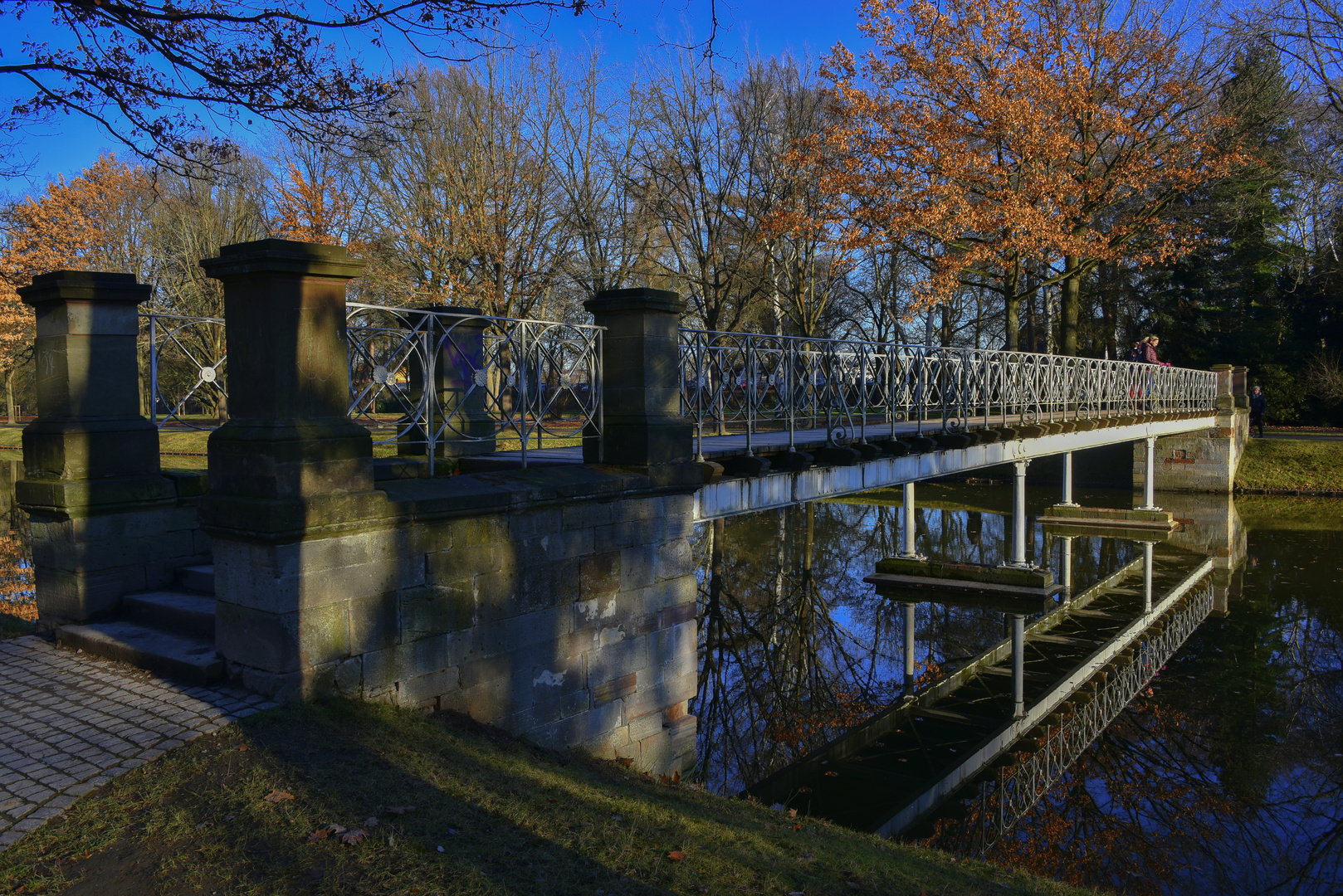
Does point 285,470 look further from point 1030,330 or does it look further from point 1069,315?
point 1030,330

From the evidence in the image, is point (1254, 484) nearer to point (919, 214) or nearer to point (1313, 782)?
point (919, 214)

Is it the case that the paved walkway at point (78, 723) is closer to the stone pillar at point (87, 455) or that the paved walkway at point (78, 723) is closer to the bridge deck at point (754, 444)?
the stone pillar at point (87, 455)

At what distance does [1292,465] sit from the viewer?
26.3 metres

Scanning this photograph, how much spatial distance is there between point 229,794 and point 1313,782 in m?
8.85

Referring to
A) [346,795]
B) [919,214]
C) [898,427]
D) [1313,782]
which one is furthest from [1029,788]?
[919,214]

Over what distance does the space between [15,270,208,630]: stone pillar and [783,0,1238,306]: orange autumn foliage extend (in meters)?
15.2

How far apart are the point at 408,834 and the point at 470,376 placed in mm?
4070

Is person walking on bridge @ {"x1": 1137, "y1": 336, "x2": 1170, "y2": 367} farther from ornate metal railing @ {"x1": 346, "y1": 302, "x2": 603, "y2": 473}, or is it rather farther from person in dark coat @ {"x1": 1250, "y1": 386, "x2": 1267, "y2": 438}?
ornate metal railing @ {"x1": 346, "y1": 302, "x2": 603, "y2": 473}

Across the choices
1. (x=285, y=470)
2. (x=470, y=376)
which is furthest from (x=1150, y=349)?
(x=285, y=470)

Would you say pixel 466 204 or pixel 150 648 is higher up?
pixel 466 204

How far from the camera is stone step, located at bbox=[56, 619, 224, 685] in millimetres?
4996

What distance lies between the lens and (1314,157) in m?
21.4

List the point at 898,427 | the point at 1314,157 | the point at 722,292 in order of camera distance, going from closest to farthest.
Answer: the point at 898,427
the point at 722,292
the point at 1314,157

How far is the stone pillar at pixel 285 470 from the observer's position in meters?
4.62
